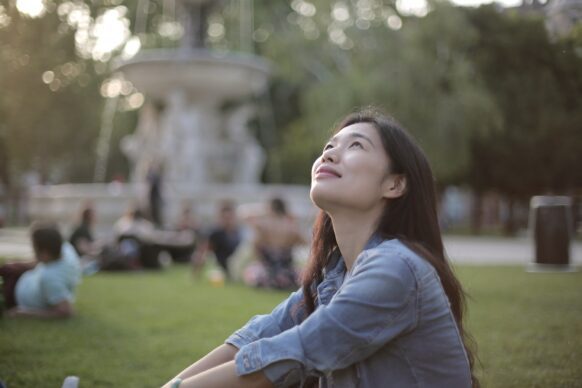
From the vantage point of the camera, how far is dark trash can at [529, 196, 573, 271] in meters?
12.3

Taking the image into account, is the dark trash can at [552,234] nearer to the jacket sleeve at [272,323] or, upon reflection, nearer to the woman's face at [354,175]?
the jacket sleeve at [272,323]

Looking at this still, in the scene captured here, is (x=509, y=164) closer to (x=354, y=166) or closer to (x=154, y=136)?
(x=154, y=136)

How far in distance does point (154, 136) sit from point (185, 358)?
54.6 feet

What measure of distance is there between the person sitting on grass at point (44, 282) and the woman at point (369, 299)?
4.70m

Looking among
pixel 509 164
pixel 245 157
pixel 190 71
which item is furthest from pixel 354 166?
pixel 509 164

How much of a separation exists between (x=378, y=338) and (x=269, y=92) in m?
34.6

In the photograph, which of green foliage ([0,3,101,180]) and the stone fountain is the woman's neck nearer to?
the stone fountain

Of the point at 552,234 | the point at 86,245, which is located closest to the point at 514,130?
the point at 552,234

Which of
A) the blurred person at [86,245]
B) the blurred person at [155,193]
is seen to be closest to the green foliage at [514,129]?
the blurred person at [155,193]

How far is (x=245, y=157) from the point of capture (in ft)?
69.4

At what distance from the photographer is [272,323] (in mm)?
2633

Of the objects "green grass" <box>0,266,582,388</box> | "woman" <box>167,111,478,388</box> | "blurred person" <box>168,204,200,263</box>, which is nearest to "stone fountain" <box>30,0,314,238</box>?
"blurred person" <box>168,204,200,263</box>

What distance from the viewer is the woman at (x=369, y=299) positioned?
6.75 feet

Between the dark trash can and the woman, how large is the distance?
10.6 m
